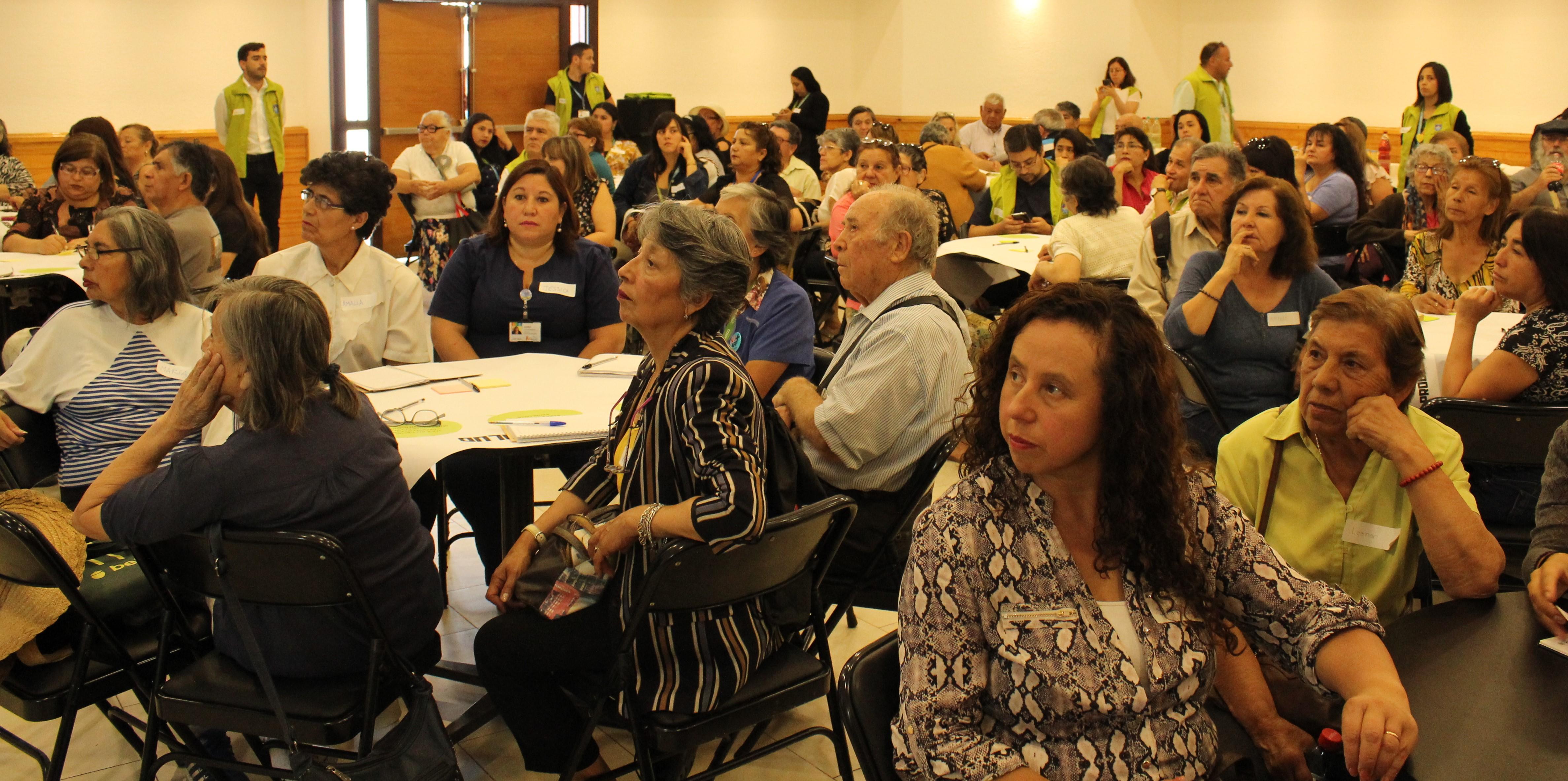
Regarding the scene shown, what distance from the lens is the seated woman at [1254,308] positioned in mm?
3508

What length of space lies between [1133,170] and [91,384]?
19.0ft

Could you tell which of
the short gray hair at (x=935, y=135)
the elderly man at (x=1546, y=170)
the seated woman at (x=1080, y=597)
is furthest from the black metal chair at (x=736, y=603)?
the short gray hair at (x=935, y=135)

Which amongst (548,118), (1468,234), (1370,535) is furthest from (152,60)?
(1370,535)

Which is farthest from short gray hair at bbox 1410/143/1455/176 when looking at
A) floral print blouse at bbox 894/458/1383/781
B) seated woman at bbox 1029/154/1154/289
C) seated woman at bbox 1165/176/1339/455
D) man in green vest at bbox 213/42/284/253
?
man in green vest at bbox 213/42/284/253

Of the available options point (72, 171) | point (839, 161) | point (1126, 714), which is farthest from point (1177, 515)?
point (839, 161)

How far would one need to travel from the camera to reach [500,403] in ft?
9.95

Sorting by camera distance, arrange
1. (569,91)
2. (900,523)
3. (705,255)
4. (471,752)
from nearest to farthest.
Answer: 1. (705,255)
2. (900,523)
3. (471,752)
4. (569,91)

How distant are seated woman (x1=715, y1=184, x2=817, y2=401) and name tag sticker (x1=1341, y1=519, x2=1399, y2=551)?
5.21 feet

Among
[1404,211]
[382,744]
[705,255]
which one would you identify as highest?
[1404,211]

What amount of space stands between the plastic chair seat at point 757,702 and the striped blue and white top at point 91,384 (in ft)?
5.28

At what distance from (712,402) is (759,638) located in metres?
0.47

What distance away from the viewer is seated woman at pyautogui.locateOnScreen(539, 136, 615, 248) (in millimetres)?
6062

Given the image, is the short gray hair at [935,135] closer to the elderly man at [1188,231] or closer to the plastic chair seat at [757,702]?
the elderly man at [1188,231]

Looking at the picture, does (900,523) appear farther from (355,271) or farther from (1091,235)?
(1091,235)
